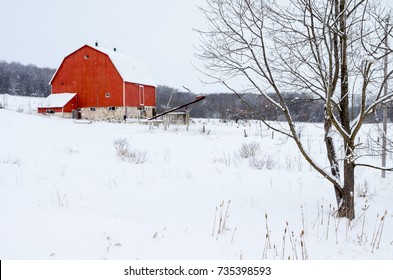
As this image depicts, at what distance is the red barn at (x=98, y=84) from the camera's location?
32.5m

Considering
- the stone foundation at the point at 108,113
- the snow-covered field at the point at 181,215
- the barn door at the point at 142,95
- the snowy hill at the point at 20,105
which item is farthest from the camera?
the snowy hill at the point at 20,105

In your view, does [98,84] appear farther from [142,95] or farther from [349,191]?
[349,191]

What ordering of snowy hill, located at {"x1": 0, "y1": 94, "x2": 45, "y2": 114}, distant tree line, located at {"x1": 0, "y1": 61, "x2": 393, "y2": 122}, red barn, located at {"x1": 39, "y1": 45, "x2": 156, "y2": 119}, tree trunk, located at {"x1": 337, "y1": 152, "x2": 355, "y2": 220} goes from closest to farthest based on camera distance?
tree trunk, located at {"x1": 337, "y1": 152, "x2": 355, "y2": 220}
distant tree line, located at {"x1": 0, "y1": 61, "x2": 393, "y2": 122}
red barn, located at {"x1": 39, "y1": 45, "x2": 156, "y2": 119}
snowy hill, located at {"x1": 0, "y1": 94, "x2": 45, "y2": 114}

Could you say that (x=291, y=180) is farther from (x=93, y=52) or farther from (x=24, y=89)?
(x=24, y=89)

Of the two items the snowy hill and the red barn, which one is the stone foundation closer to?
the red barn

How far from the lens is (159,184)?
272 inches

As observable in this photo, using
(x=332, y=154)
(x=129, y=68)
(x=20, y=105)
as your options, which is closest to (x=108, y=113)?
(x=129, y=68)

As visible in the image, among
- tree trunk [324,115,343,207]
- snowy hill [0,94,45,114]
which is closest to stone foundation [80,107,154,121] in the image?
snowy hill [0,94,45,114]

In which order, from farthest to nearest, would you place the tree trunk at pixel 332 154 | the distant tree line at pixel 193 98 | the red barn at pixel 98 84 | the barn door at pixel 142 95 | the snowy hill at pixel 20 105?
the snowy hill at pixel 20 105
the barn door at pixel 142 95
the red barn at pixel 98 84
the distant tree line at pixel 193 98
the tree trunk at pixel 332 154

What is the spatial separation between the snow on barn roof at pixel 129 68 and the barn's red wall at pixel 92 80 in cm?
45

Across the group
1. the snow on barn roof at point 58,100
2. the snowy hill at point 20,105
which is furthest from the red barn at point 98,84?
the snowy hill at point 20,105

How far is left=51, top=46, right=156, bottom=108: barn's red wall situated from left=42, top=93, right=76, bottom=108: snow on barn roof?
79 cm

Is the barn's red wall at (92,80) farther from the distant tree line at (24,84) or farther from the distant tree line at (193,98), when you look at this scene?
the distant tree line at (24,84)

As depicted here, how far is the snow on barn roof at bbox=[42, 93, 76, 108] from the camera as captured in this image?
107 ft
